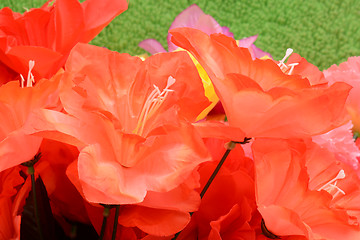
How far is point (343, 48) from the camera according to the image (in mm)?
712

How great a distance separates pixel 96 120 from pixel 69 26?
98 mm

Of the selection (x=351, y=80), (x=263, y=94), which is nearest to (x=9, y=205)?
(x=263, y=94)

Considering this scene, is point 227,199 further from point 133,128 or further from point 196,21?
point 196,21

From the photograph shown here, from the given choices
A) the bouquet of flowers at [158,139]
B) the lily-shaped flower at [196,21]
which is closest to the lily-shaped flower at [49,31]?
the bouquet of flowers at [158,139]

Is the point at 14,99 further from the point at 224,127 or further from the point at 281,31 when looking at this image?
the point at 281,31

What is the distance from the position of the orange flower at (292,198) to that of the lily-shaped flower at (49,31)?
12 centimetres

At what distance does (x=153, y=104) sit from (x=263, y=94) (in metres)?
0.05

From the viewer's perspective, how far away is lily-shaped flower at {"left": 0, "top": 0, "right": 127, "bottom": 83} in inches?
11.9

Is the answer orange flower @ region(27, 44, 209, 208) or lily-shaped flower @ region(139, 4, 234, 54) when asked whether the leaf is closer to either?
orange flower @ region(27, 44, 209, 208)

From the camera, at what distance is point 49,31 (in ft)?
1.04

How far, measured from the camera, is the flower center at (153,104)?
0.25 m

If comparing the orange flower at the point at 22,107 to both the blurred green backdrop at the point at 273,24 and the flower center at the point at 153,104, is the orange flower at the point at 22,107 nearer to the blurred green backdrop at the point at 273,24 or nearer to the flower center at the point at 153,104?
the flower center at the point at 153,104

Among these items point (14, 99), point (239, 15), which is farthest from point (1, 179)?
point (239, 15)

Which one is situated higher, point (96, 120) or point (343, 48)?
point (96, 120)
